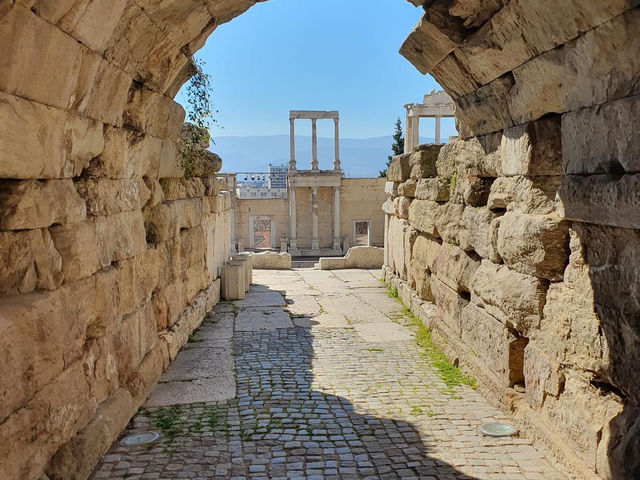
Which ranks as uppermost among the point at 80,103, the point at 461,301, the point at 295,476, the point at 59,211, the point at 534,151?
the point at 80,103

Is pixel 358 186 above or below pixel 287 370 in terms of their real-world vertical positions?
above

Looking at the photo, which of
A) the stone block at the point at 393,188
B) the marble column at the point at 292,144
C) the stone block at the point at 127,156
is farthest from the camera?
the marble column at the point at 292,144

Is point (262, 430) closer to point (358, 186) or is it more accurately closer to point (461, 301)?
point (461, 301)

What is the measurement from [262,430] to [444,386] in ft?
6.80

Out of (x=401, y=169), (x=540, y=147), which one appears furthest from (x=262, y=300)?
(x=540, y=147)

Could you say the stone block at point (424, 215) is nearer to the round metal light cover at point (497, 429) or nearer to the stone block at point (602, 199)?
the round metal light cover at point (497, 429)

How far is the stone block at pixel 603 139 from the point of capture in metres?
3.32

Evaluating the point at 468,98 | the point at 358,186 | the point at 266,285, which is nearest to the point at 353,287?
the point at 266,285

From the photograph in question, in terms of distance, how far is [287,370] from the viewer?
6371 millimetres

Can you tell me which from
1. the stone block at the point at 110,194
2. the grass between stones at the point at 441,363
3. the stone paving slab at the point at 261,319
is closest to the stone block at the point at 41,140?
the stone block at the point at 110,194

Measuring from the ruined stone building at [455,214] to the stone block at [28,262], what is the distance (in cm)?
1

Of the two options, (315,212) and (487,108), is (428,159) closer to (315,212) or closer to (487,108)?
(487,108)

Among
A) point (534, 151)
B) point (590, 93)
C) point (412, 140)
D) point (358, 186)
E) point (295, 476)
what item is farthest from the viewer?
point (358, 186)

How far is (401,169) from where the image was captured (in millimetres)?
10188
